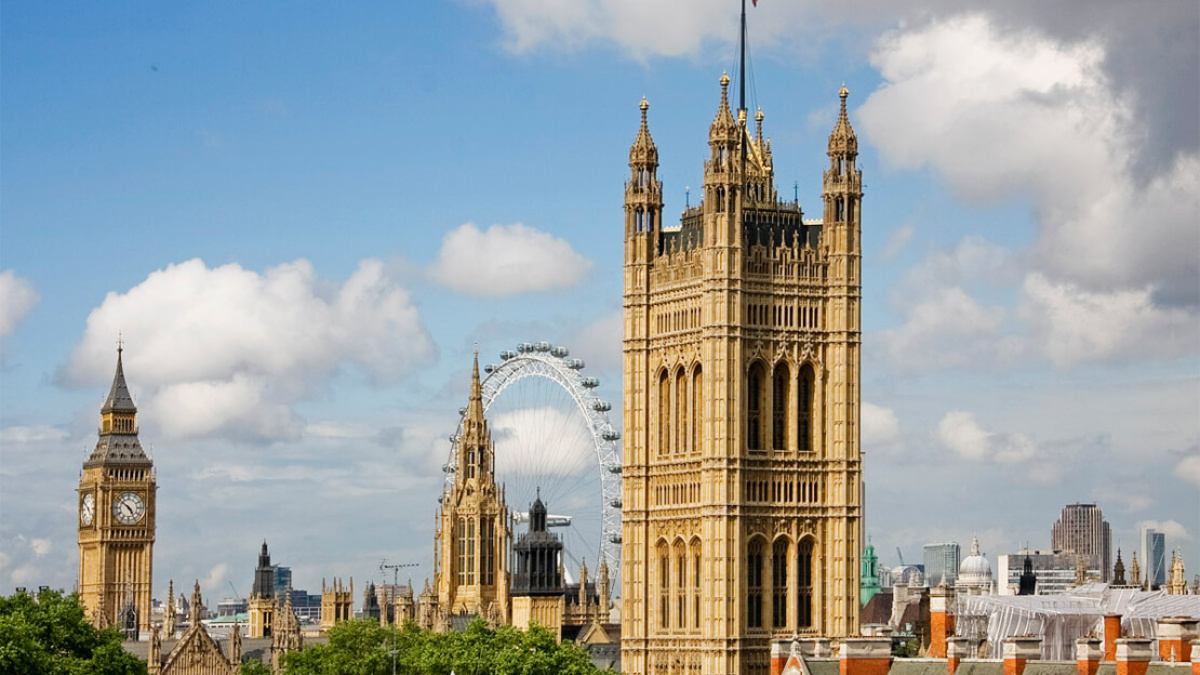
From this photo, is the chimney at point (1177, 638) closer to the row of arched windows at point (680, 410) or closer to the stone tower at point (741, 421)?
the stone tower at point (741, 421)

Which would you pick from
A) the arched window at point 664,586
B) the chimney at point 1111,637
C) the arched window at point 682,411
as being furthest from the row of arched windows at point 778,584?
the chimney at point 1111,637

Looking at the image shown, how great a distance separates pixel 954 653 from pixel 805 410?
33233 mm

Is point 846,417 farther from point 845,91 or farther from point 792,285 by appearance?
point 845,91

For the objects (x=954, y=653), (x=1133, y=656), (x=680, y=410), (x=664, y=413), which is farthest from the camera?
(x=664, y=413)

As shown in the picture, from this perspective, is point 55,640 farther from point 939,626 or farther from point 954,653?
point 954,653

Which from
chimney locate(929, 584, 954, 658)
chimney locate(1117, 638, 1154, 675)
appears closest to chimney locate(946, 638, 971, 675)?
chimney locate(929, 584, 954, 658)

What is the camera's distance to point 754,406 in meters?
137

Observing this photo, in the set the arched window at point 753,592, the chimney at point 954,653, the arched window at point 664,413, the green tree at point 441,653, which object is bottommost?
the green tree at point 441,653

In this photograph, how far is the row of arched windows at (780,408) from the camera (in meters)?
137

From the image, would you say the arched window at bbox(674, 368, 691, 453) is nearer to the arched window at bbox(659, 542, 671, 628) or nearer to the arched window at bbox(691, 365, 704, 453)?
the arched window at bbox(691, 365, 704, 453)

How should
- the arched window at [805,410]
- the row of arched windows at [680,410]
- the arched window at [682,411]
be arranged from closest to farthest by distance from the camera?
the row of arched windows at [680,410]
the arched window at [805,410]
the arched window at [682,411]

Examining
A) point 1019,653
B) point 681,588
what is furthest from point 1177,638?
point 681,588

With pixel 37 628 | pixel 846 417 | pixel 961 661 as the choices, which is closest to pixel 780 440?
pixel 846 417

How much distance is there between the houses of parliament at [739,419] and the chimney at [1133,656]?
1596 inches
